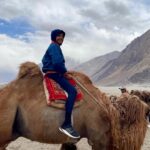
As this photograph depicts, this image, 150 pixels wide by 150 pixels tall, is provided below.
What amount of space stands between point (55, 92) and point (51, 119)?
1.66 feet

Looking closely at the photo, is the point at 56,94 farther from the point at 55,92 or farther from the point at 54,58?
the point at 54,58

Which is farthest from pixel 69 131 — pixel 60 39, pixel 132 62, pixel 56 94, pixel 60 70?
Answer: pixel 132 62

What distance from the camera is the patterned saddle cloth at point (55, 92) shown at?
24.3ft

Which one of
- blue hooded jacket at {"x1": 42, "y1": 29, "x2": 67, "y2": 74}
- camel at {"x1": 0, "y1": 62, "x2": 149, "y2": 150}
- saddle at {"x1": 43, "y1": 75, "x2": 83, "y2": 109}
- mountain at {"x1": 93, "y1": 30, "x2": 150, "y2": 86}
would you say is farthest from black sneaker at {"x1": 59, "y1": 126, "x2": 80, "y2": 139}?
mountain at {"x1": 93, "y1": 30, "x2": 150, "y2": 86}

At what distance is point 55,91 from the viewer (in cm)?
750

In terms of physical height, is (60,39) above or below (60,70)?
above

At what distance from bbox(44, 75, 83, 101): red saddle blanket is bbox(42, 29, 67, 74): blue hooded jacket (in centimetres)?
23

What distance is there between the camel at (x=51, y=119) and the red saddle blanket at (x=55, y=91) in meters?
0.11

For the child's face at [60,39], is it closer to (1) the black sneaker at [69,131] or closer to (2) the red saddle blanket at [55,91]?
(2) the red saddle blanket at [55,91]

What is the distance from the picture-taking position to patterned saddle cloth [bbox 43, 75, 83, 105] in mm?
7395

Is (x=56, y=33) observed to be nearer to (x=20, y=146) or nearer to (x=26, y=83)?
(x=26, y=83)

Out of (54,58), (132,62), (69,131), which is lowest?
(132,62)

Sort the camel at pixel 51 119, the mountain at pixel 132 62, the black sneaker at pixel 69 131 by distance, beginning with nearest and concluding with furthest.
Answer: the black sneaker at pixel 69 131
the camel at pixel 51 119
the mountain at pixel 132 62

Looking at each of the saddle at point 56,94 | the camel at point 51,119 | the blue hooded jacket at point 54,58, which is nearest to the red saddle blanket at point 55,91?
the saddle at point 56,94
